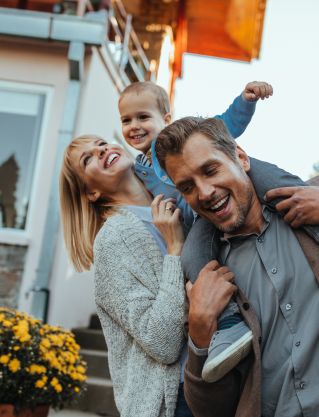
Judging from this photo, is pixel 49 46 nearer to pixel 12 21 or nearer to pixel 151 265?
pixel 12 21

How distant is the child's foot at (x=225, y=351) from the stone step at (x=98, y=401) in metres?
4.05

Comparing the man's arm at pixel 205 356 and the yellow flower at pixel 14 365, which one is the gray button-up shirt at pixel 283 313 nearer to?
Result: the man's arm at pixel 205 356

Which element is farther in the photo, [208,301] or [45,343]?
[45,343]

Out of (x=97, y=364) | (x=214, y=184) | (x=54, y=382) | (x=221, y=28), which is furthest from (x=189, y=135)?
(x=221, y=28)

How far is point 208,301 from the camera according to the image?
1442 millimetres

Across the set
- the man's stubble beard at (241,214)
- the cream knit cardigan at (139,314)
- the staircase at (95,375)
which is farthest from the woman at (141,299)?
the staircase at (95,375)

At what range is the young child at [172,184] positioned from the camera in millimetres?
1315

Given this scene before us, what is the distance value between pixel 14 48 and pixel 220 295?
592 cm

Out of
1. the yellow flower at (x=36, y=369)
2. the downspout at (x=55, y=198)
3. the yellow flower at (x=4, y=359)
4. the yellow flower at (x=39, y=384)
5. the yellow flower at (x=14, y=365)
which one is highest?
the downspout at (x=55, y=198)

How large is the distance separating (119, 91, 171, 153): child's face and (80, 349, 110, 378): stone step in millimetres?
3485

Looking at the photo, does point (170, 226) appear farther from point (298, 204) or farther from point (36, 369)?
point (36, 369)

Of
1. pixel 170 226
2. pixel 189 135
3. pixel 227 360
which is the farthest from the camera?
pixel 170 226

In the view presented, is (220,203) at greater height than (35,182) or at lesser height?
greater

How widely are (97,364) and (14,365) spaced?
2.11m
